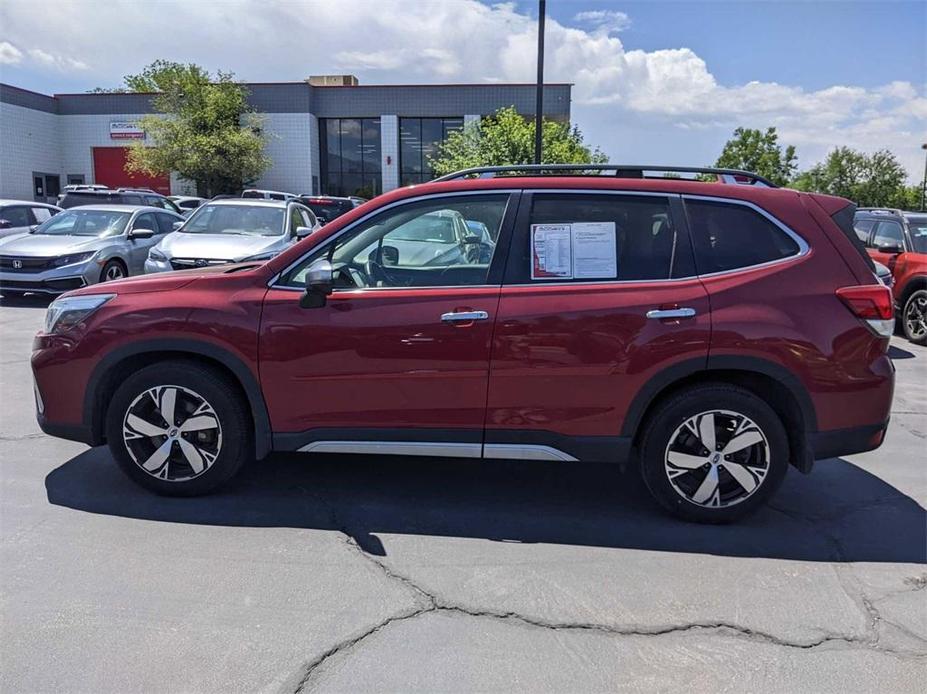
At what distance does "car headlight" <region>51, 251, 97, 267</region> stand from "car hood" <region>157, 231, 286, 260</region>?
1.65 meters

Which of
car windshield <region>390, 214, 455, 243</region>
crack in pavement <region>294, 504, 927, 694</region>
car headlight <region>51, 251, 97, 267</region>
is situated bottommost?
crack in pavement <region>294, 504, 927, 694</region>

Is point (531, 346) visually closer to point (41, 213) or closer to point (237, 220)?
point (237, 220)

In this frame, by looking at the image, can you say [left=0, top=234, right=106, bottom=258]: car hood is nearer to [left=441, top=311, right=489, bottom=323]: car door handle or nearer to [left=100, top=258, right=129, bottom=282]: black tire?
[left=100, top=258, right=129, bottom=282]: black tire

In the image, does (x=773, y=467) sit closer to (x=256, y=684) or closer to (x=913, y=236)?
(x=256, y=684)

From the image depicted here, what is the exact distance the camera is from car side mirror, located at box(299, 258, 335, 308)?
3.73m

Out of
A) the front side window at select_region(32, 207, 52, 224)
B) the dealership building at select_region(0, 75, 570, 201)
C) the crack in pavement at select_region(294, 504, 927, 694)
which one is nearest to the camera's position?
the crack in pavement at select_region(294, 504, 927, 694)

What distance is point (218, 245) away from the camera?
10336 mm

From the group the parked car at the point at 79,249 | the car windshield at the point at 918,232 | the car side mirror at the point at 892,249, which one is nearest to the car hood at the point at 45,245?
the parked car at the point at 79,249

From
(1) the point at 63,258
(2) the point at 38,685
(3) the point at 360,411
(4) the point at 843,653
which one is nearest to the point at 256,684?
(2) the point at 38,685

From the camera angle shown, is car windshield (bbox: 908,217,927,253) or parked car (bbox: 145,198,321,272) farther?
car windshield (bbox: 908,217,927,253)

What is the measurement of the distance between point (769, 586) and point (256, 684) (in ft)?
7.67

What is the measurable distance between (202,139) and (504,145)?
23.1m

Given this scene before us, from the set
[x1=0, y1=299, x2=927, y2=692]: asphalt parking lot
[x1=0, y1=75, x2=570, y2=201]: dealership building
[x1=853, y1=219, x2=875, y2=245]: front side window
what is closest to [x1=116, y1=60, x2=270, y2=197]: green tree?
[x1=0, y1=75, x2=570, y2=201]: dealership building

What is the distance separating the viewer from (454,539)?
12.3 feet
